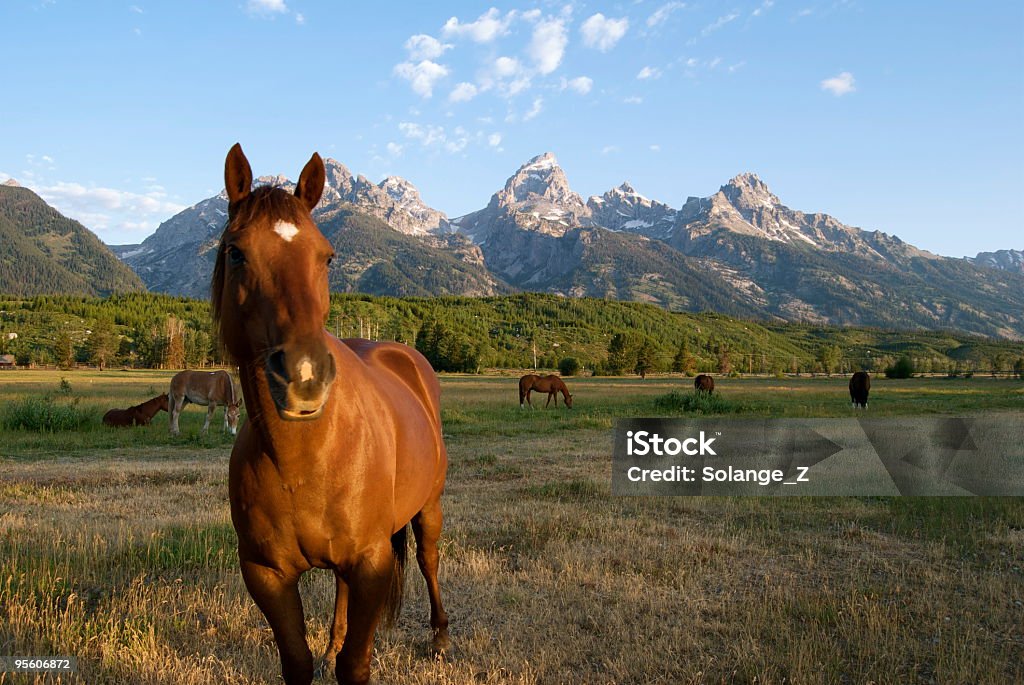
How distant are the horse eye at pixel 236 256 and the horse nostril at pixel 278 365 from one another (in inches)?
24.0

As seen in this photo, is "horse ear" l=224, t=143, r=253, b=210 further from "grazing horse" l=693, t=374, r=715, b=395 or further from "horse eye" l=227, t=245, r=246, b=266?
"grazing horse" l=693, t=374, r=715, b=395

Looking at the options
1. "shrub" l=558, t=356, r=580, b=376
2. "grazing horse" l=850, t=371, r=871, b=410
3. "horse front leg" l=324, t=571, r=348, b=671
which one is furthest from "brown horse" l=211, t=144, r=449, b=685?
"shrub" l=558, t=356, r=580, b=376

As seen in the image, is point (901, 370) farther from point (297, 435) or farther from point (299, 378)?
point (299, 378)

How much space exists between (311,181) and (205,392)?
18545 millimetres

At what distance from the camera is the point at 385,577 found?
3.15 m

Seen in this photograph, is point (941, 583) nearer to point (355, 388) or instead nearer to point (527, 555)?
point (527, 555)

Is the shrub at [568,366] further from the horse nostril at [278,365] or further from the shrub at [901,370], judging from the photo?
the horse nostril at [278,365]

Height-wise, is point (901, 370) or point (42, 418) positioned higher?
point (901, 370)

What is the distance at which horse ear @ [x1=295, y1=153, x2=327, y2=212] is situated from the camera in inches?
114

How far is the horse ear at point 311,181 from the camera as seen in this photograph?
2.89m

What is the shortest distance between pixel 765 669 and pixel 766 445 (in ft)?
42.3

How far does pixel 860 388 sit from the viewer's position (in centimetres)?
3089

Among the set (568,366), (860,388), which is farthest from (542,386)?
(568,366)

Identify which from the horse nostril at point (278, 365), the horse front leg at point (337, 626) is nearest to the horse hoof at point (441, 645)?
the horse front leg at point (337, 626)
